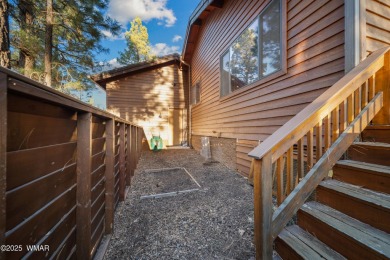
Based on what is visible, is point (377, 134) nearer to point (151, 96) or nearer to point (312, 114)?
point (312, 114)

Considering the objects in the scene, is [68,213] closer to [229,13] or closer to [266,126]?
[266,126]

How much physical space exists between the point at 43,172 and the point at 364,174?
2556 millimetres

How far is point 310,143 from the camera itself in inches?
68.1

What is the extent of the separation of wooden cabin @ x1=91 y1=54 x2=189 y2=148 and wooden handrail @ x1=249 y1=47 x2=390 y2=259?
846 centimetres

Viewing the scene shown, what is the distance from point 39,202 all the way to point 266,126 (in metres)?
3.42

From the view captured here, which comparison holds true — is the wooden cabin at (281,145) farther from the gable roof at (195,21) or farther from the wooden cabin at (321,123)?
the gable roof at (195,21)

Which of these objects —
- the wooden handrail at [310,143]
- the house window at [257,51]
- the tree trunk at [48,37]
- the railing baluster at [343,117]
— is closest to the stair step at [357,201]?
the wooden handrail at [310,143]

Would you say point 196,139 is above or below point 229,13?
below

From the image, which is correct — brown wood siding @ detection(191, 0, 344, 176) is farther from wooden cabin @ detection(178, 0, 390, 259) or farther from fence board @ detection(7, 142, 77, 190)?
fence board @ detection(7, 142, 77, 190)

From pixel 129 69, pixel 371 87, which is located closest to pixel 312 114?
pixel 371 87

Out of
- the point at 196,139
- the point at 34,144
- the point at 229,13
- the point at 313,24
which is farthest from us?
the point at 196,139

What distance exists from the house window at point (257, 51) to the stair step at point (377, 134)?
5.40ft

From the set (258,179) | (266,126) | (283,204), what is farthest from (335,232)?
→ (266,126)

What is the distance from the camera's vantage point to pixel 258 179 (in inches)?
55.1
